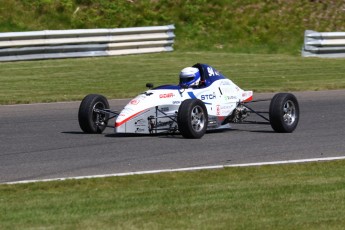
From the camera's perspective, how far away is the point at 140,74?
81.0 ft

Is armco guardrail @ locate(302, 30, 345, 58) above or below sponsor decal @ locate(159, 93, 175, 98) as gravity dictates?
below

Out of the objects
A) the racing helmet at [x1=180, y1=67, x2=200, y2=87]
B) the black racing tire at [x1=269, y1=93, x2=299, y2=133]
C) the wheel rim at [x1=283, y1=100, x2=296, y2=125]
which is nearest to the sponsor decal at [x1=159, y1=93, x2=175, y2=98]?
the racing helmet at [x1=180, y1=67, x2=200, y2=87]

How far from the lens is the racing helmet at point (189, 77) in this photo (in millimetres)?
15386

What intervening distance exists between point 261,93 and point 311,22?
995 cm

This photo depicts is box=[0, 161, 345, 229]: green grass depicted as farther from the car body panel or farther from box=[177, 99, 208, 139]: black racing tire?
the car body panel

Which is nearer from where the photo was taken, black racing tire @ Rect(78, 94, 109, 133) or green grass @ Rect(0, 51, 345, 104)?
black racing tire @ Rect(78, 94, 109, 133)

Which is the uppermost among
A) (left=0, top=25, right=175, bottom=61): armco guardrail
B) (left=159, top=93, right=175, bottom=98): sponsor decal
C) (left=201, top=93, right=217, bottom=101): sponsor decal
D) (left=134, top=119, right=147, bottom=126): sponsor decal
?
(left=159, top=93, right=175, bottom=98): sponsor decal

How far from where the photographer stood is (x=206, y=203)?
30.6 ft

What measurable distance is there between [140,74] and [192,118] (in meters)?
10.2

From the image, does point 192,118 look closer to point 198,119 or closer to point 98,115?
point 198,119

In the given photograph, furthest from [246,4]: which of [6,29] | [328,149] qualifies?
[328,149]

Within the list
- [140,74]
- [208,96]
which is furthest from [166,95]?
A: [140,74]

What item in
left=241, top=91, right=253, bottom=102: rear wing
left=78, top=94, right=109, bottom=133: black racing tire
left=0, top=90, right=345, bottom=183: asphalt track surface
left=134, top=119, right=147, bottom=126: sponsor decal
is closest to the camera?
left=0, top=90, right=345, bottom=183: asphalt track surface

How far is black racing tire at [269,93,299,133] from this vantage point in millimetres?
15320
